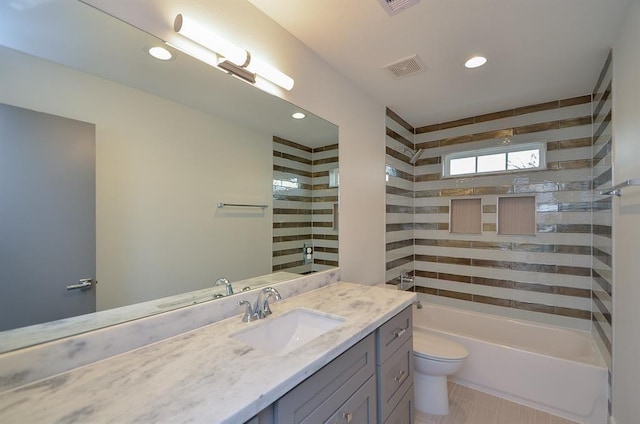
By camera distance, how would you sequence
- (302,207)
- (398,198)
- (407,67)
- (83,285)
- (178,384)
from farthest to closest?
(398,198) → (407,67) → (302,207) → (83,285) → (178,384)

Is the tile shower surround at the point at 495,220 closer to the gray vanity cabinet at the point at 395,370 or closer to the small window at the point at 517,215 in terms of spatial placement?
the small window at the point at 517,215

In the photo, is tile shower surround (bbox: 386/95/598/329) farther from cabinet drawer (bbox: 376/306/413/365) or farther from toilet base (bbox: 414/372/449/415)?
cabinet drawer (bbox: 376/306/413/365)

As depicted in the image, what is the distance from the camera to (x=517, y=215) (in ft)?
8.86

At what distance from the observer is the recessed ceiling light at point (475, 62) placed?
1.86m

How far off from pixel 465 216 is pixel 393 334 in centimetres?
207

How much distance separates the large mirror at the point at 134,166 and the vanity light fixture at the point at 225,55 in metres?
0.04

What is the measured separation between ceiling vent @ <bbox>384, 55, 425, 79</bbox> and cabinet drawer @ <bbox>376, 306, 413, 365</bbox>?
164cm

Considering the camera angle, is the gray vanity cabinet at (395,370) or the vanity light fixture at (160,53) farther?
the gray vanity cabinet at (395,370)

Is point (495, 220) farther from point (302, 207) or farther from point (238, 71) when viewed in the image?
point (238, 71)

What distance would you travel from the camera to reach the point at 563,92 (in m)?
2.36

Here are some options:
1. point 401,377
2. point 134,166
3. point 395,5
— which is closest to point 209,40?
point 134,166

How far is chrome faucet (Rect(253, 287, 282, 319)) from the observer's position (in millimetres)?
1260

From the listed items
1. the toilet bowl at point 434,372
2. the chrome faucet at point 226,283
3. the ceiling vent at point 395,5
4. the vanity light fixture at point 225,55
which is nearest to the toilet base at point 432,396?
the toilet bowl at point 434,372

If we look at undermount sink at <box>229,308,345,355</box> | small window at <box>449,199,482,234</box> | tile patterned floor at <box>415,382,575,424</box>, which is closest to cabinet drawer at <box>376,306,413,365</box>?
undermount sink at <box>229,308,345,355</box>
